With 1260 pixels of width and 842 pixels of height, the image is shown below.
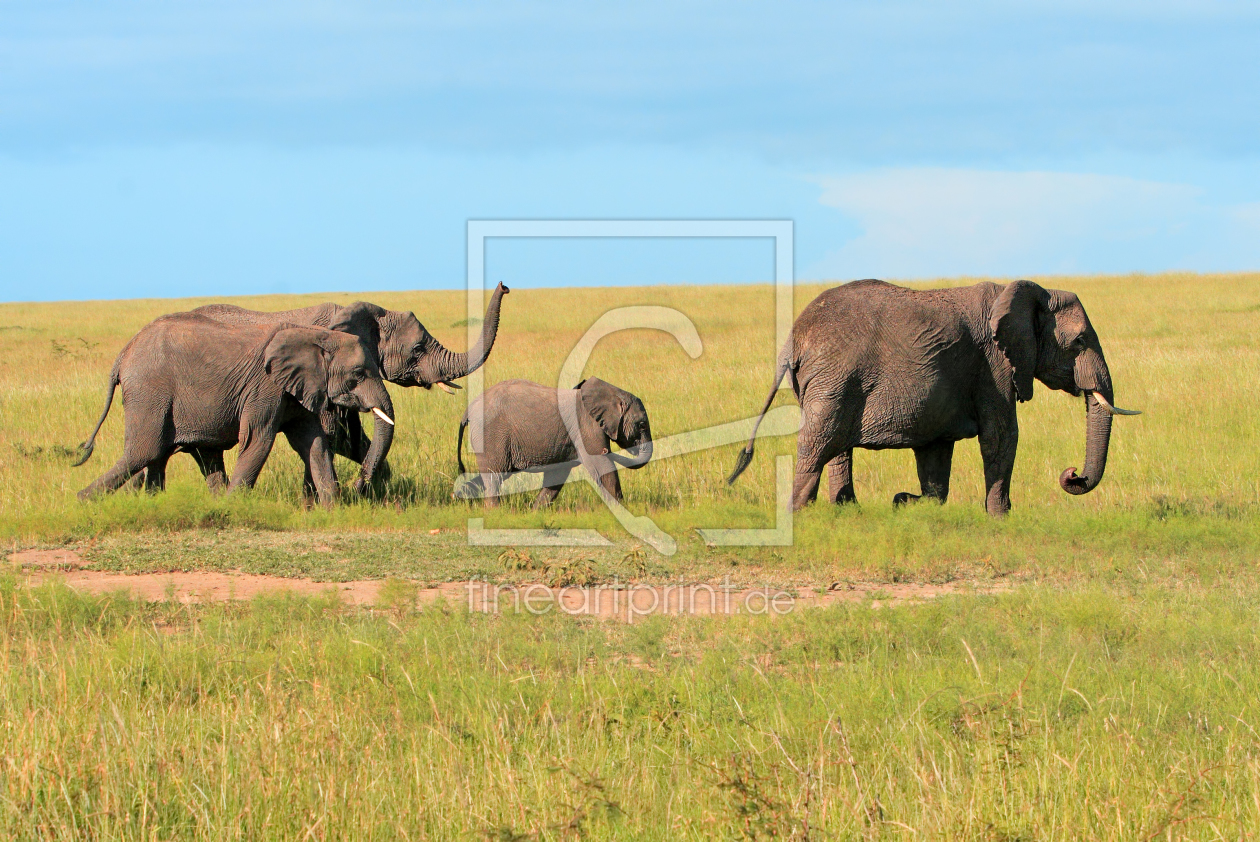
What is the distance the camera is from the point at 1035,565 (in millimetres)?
9750

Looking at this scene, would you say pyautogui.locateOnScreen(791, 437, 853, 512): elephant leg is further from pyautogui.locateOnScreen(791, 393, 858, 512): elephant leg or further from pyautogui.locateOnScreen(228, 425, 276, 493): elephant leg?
pyautogui.locateOnScreen(228, 425, 276, 493): elephant leg

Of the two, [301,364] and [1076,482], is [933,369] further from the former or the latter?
[301,364]

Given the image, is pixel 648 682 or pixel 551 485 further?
pixel 551 485

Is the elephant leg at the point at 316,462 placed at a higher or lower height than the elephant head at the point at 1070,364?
lower

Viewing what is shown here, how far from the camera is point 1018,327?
11281 millimetres

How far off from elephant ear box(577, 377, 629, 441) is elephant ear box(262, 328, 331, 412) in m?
2.54

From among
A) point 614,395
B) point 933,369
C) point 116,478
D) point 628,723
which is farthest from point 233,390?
point 628,723

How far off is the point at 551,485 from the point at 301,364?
275cm

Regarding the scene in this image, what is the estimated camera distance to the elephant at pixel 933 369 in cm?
1102

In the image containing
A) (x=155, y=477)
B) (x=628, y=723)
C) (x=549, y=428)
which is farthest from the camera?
(x=549, y=428)

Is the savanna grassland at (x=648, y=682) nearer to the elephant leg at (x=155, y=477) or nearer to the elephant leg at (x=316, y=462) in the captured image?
the elephant leg at (x=316, y=462)

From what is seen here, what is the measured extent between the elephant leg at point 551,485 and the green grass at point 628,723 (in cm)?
485

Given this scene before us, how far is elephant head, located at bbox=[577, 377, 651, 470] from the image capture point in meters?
12.6

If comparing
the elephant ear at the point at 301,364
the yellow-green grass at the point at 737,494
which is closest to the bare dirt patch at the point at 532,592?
the yellow-green grass at the point at 737,494
